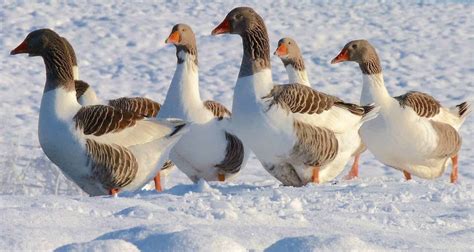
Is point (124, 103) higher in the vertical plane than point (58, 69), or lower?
lower

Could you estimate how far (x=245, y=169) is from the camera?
14930 millimetres

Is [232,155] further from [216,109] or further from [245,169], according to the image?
[245,169]

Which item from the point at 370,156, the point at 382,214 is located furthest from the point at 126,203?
the point at 370,156

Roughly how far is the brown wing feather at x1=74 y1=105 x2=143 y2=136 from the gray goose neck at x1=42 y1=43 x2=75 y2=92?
1.15ft

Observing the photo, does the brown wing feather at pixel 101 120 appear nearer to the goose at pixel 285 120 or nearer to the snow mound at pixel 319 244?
the goose at pixel 285 120

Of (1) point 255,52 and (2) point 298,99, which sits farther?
(1) point 255,52

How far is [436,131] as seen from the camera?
1075cm

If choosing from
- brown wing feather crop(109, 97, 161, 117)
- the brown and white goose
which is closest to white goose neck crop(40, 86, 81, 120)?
brown wing feather crop(109, 97, 161, 117)

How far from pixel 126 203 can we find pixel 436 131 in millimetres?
4786

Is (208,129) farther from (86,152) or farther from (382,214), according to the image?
(382,214)

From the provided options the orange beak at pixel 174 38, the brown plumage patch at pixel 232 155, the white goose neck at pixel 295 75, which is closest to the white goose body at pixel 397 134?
the white goose neck at pixel 295 75

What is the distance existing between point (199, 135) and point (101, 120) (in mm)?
1363

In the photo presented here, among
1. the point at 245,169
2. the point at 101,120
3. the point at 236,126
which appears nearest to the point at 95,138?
the point at 101,120

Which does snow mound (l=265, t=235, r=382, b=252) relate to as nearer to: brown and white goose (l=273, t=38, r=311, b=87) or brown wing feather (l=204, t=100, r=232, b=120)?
brown wing feather (l=204, t=100, r=232, b=120)
